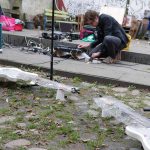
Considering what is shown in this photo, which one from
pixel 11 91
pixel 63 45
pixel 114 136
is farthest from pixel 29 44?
pixel 114 136

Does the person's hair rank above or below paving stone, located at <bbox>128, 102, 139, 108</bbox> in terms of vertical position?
above

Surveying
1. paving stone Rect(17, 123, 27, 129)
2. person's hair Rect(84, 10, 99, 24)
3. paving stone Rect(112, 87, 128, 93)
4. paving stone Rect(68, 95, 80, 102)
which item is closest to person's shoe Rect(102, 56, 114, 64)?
person's hair Rect(84, 10, 99, 24)

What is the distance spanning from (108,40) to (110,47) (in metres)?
0.15

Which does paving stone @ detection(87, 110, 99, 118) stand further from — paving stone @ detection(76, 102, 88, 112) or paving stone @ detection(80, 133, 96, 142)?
paving stone @ detection(80, 133, 96, 142)

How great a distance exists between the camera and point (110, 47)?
8.12 meters

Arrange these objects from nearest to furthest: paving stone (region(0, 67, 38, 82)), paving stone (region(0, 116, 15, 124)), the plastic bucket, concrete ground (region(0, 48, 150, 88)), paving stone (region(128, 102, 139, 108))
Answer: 1. paving stone (region(0, 116, 15, 124))
2. paving stone (region(128, 102, 139, 108))
3. paving stone (region(0, 67, 38, 82))
4. concrete ground (region(0, 48, 150, 88))
5. the plastic bucket

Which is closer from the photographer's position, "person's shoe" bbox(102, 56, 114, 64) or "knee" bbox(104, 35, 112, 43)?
"knee" bbox(104, 35, 112, 43)

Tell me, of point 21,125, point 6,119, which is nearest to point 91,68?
point 6,119

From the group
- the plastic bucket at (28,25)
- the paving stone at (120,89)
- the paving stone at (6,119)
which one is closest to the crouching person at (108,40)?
the paving stone at (120,89)

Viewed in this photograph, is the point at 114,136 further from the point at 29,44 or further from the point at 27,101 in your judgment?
the point at 29,44

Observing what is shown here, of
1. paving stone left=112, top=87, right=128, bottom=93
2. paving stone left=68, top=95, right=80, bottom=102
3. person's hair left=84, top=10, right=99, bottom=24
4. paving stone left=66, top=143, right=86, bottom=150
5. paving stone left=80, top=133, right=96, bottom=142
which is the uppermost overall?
person's hair left=84, top=10, right=99, bottom=24

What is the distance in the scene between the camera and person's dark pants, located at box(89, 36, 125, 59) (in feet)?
26.6

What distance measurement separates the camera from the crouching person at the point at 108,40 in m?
8.12

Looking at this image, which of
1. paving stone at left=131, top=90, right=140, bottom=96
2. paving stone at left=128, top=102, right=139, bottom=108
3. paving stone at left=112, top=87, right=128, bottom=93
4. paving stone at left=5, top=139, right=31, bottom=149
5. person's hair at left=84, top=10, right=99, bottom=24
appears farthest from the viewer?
person's hair at left=84, top=10, right=99, bottom=24
